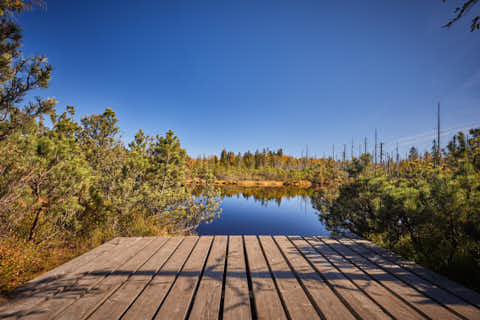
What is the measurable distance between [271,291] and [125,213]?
4368 mm

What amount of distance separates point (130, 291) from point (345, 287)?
1.85 m

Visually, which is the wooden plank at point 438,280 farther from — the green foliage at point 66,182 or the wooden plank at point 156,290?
the green foliage at point 66,182

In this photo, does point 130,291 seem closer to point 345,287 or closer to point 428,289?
point 345,287

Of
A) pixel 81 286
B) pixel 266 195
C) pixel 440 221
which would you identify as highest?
pixel 440 221

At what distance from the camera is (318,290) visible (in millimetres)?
1631

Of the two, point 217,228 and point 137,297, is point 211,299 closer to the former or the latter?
point 137,297

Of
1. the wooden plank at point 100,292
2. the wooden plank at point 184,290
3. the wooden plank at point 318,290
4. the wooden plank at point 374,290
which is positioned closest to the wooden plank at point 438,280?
the wooden plank at point 374,290

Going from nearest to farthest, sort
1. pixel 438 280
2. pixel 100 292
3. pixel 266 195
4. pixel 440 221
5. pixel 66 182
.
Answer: pixel 100 292 → pixel 438 280 → pixel 440 221 → pixel 66 182 → pixel 266 195

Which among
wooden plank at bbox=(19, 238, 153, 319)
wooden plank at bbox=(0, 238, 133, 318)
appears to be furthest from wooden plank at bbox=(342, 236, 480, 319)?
wooden plank at bbox=(0, 238, 133, 318)

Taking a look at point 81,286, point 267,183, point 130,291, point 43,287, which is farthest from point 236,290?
point 267,183

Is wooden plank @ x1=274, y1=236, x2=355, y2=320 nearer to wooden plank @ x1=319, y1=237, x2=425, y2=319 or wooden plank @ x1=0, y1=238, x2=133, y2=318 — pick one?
wooden plank @ x1=319, y1=237, x2=425, y2=319

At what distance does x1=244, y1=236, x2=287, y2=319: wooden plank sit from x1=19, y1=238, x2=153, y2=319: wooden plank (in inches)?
56.5

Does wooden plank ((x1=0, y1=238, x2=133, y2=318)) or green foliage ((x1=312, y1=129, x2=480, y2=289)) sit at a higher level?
green foliage ((x1=312, y1=129, x2=480, y2=289))

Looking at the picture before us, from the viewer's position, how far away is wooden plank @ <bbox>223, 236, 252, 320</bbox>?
4.45ft
